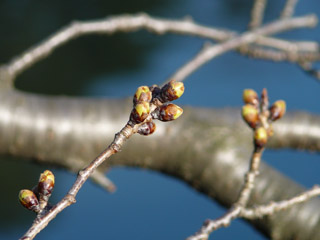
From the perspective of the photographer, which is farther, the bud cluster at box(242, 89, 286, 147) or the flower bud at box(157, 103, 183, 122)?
the bud cluster at box(242, 89, 286, 147)

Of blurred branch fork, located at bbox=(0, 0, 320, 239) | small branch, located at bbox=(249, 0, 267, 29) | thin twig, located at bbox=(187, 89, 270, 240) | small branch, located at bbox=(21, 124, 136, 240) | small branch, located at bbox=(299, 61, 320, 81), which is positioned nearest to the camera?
small branch, located at bbox=(21, 124, 136, 240)

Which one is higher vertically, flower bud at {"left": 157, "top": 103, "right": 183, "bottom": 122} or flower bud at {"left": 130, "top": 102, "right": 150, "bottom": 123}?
flower bud at {"left": 157, "top": 103, "right": 183, "bottom": 122}

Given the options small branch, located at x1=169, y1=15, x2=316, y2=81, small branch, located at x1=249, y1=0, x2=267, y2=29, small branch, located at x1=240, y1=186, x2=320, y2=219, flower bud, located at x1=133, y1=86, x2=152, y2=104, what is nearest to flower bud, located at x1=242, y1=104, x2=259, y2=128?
small branch, located at x1=240, y1=186, x2=320, y2=219

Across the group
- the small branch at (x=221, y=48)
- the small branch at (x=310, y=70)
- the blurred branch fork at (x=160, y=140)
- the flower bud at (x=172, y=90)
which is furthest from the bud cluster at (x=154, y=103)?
the small branch at (x=310, y=70)

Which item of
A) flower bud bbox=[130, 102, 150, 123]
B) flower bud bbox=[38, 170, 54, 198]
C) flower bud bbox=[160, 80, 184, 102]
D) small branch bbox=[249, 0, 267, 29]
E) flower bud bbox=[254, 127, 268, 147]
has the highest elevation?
small branch bbox=[249, 0, 267, 29]

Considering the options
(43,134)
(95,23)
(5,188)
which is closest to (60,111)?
(43,134)

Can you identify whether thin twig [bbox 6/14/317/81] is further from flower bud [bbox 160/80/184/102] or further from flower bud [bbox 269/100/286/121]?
flower bud [bbox 160/80/184/102]

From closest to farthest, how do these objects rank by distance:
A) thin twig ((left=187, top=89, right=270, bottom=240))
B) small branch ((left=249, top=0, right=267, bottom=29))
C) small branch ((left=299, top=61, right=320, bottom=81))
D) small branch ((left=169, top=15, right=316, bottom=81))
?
1. thin twig ((left=187, top=89, right=270, bottom=240))
2. small branch ((left=169, top=15, right=316, bottom=81))
3. small branch ((left=299, top=61, right=320, bottom=81))
4. small branch ((left=249, top=0, right=267, bottom=29))

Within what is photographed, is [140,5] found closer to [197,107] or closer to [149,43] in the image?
[149,43]
